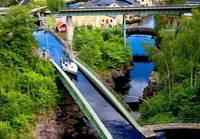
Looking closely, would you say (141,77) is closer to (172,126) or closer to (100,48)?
(100,48)

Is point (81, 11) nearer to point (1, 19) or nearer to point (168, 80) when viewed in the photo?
point (1, 19)

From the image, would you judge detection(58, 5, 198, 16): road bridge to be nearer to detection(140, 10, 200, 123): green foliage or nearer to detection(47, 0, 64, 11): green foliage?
detection(47, 0, 64, 11): green foliage

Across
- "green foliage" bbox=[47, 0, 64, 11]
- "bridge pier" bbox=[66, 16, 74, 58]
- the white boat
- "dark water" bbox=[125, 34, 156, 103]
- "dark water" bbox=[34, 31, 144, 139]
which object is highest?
"green foliage" bbox=[47, 0, 64, 11]

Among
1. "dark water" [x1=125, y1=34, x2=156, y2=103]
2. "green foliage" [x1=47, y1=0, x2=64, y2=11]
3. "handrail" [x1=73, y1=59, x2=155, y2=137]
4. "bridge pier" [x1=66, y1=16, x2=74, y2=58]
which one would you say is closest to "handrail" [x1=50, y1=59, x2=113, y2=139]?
"handrail" [x1=73, y1=59, x2=155, y2=137]

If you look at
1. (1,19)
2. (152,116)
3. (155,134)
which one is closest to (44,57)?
(1,19)

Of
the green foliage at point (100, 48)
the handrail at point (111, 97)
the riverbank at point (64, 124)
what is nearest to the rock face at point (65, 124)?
the riverbank at point (64, 124)

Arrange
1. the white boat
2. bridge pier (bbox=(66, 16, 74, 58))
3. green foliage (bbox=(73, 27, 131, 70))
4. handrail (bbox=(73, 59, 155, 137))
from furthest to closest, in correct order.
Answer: bridge pier (bbox=(66, 16, 74, 58))
green foliage (bbox=(73, 27, 131, 70))
the white boat
handrail (bbox=(73, 59, 155, 137))

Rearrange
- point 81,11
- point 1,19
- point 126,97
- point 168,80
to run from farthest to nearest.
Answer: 1. point 81,11
2. point 126,97
3. point 1,19
4. point 168,80
